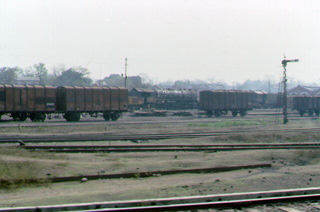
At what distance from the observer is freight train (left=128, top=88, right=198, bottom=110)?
4772cm

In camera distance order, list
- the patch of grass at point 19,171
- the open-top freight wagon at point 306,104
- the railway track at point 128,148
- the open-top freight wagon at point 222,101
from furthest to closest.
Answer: the open-top freight wagon at point 306,104 < the open-top freight wagon at point 222,101 < the railway track at point 128,148 < the patch of grass at point 19,171

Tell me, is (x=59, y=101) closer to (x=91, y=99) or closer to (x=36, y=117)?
(x=36, y=117)

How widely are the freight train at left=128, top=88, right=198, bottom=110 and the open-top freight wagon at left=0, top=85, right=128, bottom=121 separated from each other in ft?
48.7

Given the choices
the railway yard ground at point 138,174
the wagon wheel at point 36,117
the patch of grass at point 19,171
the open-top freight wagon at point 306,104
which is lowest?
the railway yard ground at point 138,174

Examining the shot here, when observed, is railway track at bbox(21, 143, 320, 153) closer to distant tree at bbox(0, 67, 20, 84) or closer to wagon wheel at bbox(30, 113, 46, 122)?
wagon wheel at bbox(30, 113, 46, 122)


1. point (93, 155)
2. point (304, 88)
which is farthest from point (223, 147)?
point (304, 88)

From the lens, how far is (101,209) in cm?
511

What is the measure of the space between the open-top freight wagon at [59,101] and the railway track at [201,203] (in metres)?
22.9

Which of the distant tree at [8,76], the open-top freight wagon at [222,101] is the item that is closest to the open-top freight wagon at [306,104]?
the open-top freight wagon at [222,101]

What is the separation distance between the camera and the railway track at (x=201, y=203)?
16.9 ft

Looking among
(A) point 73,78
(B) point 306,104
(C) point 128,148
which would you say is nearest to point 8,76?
(A) point 73,78

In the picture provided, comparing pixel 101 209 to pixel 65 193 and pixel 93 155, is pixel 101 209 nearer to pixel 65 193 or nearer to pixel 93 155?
pixel 65 193

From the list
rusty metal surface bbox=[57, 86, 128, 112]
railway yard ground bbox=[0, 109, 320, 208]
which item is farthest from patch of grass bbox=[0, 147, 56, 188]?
rusty metal surface bbox=[57, 86, 128, 112]

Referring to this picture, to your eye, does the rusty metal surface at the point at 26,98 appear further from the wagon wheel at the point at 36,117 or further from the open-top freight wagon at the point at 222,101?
the open-top freight wagon at the point at 222,101
